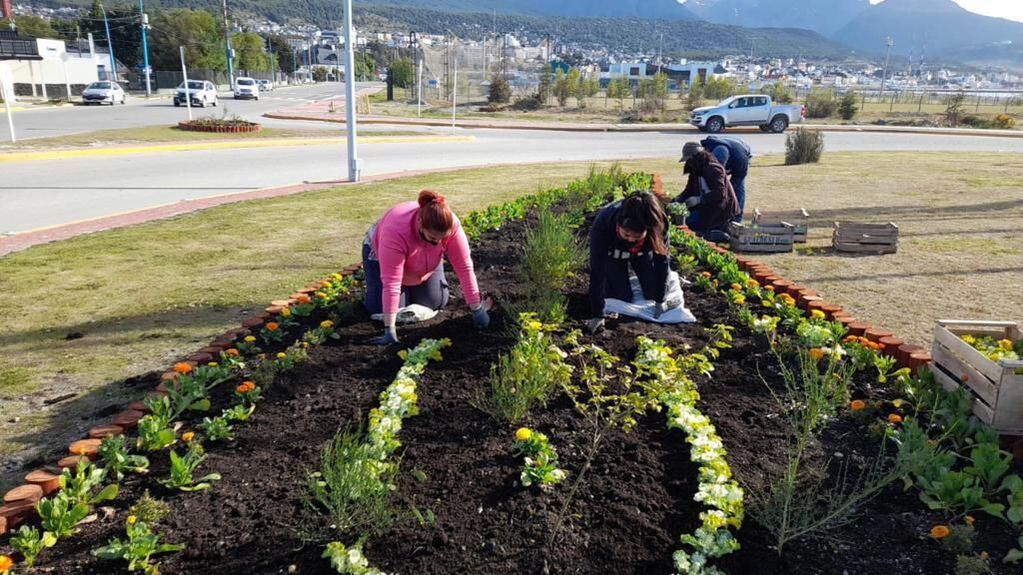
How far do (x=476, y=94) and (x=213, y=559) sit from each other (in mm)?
46355

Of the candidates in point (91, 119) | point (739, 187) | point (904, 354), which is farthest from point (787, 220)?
point (91, 119)

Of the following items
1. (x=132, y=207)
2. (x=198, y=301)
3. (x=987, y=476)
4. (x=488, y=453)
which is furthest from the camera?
(x=132, y=207)

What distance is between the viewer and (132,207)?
9609 millimetres

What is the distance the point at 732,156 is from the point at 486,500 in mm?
6276

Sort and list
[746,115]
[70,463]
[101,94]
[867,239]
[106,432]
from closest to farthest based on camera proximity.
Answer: [70,463]
[106,432]
[867,239]
[746,115]
[101,94]

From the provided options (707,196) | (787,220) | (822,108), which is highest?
(822,108)

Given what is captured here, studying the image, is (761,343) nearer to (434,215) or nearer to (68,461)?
(434,215)

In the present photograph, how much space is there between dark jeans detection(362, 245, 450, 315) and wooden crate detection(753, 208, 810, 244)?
4500 mm

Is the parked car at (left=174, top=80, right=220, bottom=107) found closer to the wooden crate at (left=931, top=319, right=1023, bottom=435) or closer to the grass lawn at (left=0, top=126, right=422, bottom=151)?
the grass lawn at (left=0, top=126, right=422, bottom=151)

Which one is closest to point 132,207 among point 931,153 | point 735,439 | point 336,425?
point 336,425

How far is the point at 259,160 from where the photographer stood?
1534cm

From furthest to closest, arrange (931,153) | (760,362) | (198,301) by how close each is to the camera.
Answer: (931,153), (198,301), (760,362)

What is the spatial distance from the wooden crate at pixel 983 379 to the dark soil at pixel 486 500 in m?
0.36

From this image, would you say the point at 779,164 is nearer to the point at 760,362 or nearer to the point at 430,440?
the point at 760,362
